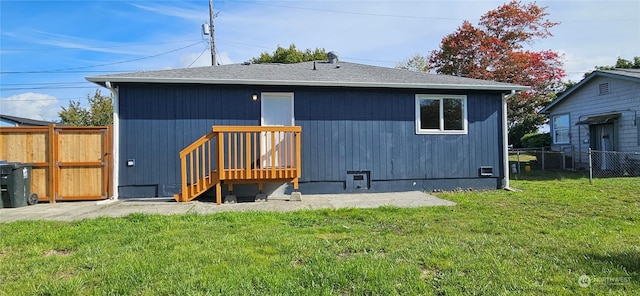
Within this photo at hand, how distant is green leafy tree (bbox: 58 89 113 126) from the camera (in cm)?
2438

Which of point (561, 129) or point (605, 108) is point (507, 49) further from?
point (605, 108)

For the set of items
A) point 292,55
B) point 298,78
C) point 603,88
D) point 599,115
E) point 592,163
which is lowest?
point 592,163

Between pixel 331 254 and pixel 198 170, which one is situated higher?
pixel 198 170

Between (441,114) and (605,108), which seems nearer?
(441,114)

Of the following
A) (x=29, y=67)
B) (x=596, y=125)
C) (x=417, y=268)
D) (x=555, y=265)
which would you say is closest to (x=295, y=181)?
(x=417, y=268)

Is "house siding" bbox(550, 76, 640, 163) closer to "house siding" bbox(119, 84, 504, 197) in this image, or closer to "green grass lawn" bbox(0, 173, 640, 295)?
"house siding" bbox(119, 84, 504, 197)

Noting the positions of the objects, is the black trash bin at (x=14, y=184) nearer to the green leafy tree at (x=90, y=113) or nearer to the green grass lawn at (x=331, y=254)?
the green grass lawn at (x=331, y=254)

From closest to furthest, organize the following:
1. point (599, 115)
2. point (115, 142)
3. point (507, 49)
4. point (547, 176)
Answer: point (115, 142), point (547, 176), point (599, 115), point (507, 49)

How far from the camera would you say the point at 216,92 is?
7.58 m

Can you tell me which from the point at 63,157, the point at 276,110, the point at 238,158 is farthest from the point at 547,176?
the point at 63,157

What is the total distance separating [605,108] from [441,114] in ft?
31.1

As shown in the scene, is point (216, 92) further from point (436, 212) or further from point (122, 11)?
point (122, 11)

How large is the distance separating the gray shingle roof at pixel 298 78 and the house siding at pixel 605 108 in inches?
284

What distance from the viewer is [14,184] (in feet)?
20.8
